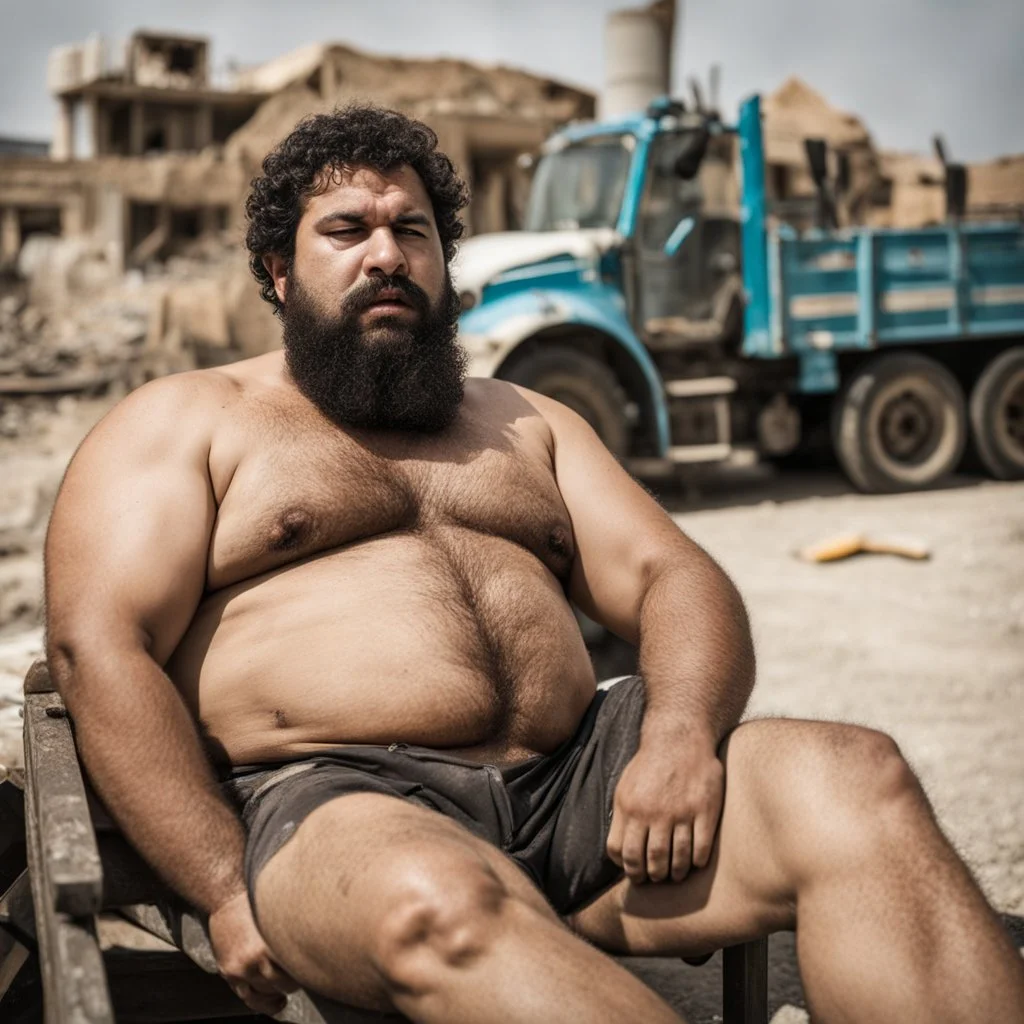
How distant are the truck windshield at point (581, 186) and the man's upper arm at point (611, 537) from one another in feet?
23.2

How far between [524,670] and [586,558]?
36cm

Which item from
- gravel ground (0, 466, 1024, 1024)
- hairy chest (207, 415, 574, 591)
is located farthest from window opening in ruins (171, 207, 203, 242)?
hairy chest (207, 415, 574, 591)

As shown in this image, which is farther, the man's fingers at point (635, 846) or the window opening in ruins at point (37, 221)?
the window opening in ruins at point (37, 221)

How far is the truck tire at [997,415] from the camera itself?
36.0ft

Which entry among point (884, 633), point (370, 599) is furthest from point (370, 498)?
point (884, 633)

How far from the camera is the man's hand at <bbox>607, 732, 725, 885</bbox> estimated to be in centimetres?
210

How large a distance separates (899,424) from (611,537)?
8845mm

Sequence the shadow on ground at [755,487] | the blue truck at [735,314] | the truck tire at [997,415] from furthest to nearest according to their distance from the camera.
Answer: the truck tire at [997,415] → the shadow on ground at [755,487] → the blue truck at [735,314]

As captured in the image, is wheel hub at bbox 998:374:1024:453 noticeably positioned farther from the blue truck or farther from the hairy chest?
the hairy chest

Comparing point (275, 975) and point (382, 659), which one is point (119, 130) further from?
point (275, 975)

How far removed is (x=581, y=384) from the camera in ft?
29.2

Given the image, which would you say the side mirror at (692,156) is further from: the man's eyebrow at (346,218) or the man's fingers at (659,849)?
the man's fingers at (659,849)

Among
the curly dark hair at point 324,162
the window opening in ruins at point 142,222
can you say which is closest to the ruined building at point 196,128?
the window opening in ruins at point 142,222

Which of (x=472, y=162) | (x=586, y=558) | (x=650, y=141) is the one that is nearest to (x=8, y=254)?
(x=472, y=162)
